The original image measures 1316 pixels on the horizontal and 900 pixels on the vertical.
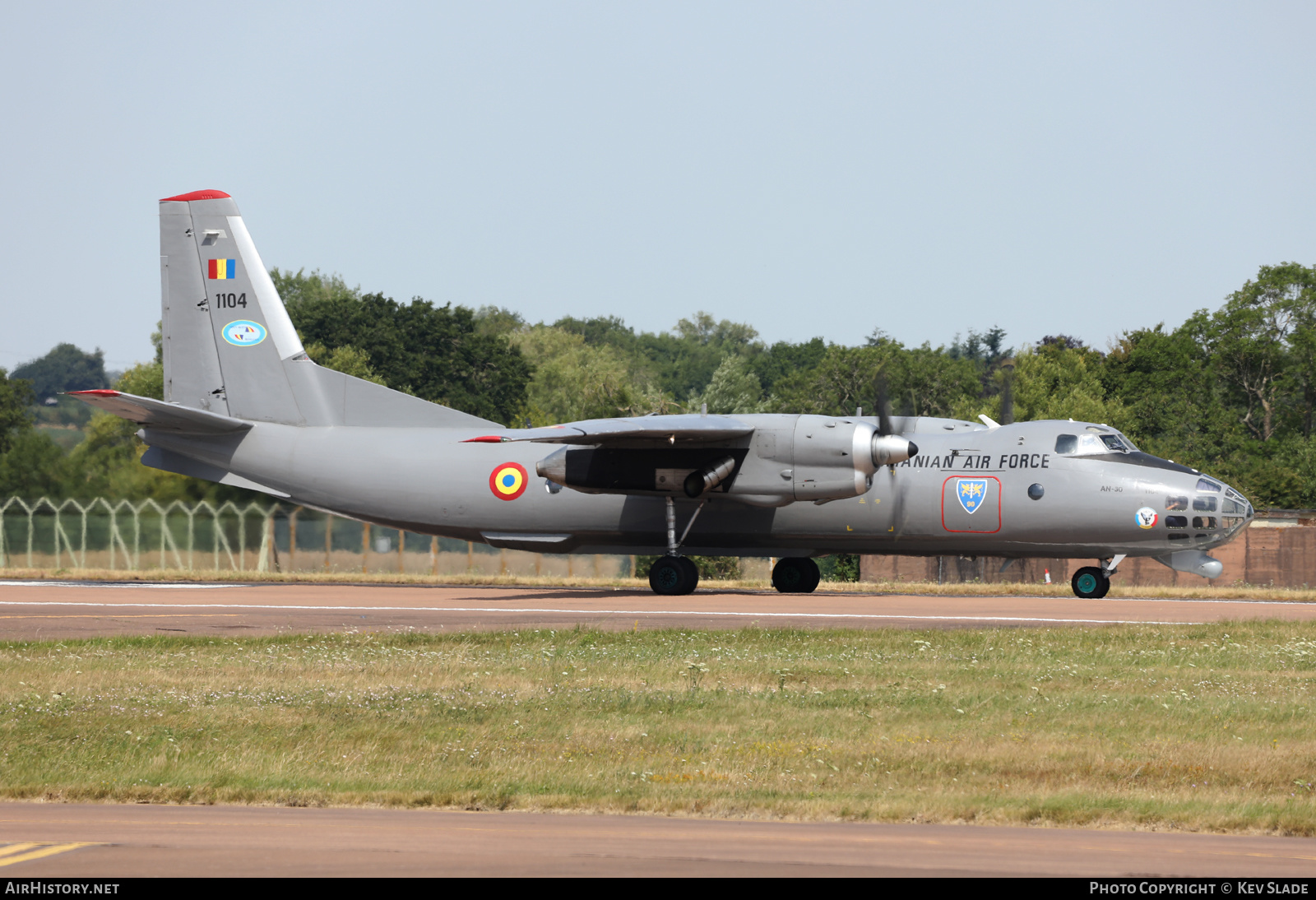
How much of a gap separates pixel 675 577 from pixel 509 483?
4.74m

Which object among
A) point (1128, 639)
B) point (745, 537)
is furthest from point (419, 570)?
point (1128, 639)

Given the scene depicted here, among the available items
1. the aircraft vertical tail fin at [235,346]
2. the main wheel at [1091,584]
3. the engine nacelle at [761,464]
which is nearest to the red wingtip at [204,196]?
the aircraft vertical tail fin at [235,346]

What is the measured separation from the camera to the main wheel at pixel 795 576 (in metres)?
33.0

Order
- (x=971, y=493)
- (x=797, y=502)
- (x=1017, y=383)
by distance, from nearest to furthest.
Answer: (x=971, y=493) → (x=797, y=502) → (x=1017, y=383)

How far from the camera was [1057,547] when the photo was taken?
2956 centimetres

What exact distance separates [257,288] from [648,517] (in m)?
12.0

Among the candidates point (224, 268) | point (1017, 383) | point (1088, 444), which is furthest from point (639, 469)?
point (1017, 383)

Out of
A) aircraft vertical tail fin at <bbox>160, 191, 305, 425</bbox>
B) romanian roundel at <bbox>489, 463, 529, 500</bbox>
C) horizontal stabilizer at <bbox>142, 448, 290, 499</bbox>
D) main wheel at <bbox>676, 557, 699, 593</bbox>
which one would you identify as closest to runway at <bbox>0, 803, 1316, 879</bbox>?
main wheel at <bbox>676, 557, 699, 593</bbox>

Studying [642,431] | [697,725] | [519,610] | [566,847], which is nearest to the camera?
[566,847]

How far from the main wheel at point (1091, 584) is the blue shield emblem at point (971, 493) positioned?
277 cm

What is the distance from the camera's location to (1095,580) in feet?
98.2

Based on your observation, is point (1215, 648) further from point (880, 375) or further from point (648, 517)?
point (648, 517)

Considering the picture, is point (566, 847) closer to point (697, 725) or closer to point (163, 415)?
point (697, 725)

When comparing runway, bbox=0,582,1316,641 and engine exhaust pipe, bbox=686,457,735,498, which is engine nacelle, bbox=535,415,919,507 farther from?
runway, bbox=0,582,1316,641
